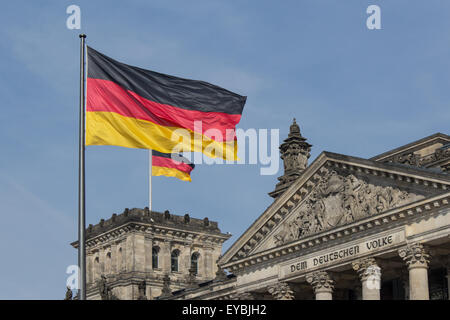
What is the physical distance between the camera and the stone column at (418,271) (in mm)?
49000

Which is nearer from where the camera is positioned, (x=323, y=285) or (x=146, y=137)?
(x=146, y=137)

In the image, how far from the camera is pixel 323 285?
182 feet

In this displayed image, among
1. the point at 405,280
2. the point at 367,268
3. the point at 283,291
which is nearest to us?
the point at 367,268

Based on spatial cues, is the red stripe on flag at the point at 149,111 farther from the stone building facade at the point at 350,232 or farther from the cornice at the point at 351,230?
the cornice at the point at 351,230

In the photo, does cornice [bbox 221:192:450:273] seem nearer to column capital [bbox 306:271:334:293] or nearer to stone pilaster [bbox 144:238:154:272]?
column capital [bbox 306:271:334:293]

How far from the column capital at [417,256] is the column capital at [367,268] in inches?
103

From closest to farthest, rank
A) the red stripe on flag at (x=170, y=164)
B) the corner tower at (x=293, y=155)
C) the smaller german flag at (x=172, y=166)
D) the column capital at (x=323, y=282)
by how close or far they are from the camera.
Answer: the smaller german flag at (x=172, y=166) < the red stripe on flag at (x=170, y=164) < the column capital at (x=323, y=282) < the corner tower at (x=293, y=155)

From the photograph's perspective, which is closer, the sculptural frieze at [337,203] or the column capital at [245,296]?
the sculptural frieze at [337,203]

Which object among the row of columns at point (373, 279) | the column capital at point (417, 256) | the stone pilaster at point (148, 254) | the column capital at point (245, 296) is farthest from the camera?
the stone pilaster at point (148, 254)

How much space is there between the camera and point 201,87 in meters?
32.2

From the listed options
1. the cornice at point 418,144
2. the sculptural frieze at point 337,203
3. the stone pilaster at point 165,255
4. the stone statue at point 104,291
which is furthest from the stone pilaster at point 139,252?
the sculptural frieze at point 337,203

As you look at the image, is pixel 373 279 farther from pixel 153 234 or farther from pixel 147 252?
pixel 153 234

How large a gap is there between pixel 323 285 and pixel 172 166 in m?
22.8

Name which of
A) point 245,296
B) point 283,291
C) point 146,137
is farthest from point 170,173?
point 245,296
